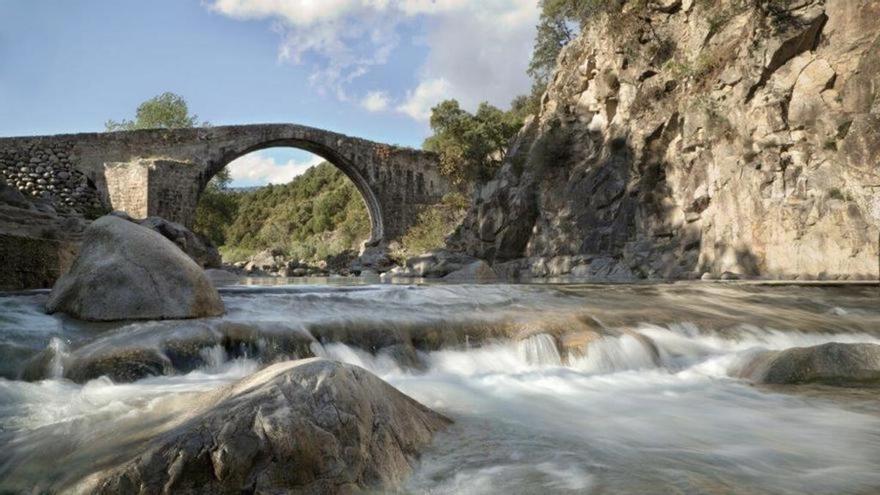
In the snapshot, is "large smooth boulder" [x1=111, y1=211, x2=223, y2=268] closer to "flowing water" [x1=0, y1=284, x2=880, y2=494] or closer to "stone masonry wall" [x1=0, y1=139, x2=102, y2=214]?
"stone masonry wall" [x1=0, y1=139, x2=102, y2=214]

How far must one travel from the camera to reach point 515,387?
388cm

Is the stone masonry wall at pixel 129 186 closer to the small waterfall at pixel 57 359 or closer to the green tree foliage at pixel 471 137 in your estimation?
the green tree foliage at pixel 471 137

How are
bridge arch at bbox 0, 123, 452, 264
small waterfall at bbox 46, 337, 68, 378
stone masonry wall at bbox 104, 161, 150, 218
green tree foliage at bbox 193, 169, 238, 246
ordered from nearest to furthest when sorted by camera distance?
1. small waterfall at bbox 46, 337, 68, 378
2. bridge arch at bbox 0, 123, 452, 264
3. stone masonry wall at bbox 104, 161, 150, 218
4. green tree foliage at bbox 193, 169, 238, 246

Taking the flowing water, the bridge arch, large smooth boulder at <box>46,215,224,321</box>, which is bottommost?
the flowing water

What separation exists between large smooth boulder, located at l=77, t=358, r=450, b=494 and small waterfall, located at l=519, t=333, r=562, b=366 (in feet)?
7.90

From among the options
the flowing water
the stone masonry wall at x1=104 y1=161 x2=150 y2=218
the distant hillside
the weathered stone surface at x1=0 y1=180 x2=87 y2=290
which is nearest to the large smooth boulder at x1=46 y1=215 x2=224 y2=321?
the flowing water

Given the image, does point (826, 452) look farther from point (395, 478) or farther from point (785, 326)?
point (785, 326)

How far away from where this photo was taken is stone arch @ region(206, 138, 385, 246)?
77.4 ft

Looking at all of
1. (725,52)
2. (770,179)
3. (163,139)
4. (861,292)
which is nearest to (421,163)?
(163,139)

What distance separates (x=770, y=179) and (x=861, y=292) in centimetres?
451

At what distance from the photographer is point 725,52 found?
1399cm

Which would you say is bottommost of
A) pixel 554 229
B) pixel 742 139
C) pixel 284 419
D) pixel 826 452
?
pixel 826 452

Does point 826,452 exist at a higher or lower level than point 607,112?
lower

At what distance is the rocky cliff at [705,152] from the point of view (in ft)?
35.7
